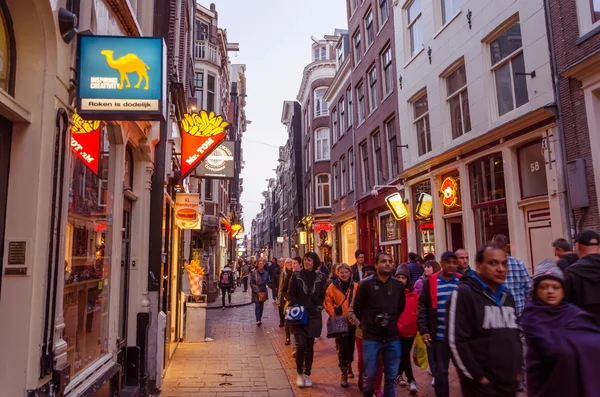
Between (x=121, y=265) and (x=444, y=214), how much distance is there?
8981 millimetres

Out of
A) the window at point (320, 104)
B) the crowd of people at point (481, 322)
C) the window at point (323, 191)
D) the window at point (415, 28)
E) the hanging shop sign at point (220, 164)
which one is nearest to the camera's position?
the crowd of people at point (481, 322)

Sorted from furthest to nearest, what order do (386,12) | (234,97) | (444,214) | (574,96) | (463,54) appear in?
(234,97), (386,12), (444,214), (463,54), (574,96)

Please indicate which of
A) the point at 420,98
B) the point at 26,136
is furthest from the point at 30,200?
the point at 420,98

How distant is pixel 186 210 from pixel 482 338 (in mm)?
7477

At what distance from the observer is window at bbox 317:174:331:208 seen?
95.6 ft

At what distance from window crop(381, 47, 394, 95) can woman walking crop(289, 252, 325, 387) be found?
36.2 ft

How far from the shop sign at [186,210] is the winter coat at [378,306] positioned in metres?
5.14

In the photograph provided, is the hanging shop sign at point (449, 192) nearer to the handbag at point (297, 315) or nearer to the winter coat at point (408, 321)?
the winter coat at point (408, 321)

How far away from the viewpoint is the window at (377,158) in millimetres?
17547

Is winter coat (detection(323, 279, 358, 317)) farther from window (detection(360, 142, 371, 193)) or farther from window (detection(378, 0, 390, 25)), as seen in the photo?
window (detection(378, 0, 390, 25))

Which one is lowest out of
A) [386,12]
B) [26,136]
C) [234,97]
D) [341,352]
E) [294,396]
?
[294,396]

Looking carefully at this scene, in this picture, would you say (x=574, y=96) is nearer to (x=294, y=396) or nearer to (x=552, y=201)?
(x=552, y=201)

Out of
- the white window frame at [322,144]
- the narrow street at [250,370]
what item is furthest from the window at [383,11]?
the white window frame at [322,144]

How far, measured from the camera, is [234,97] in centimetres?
3744
